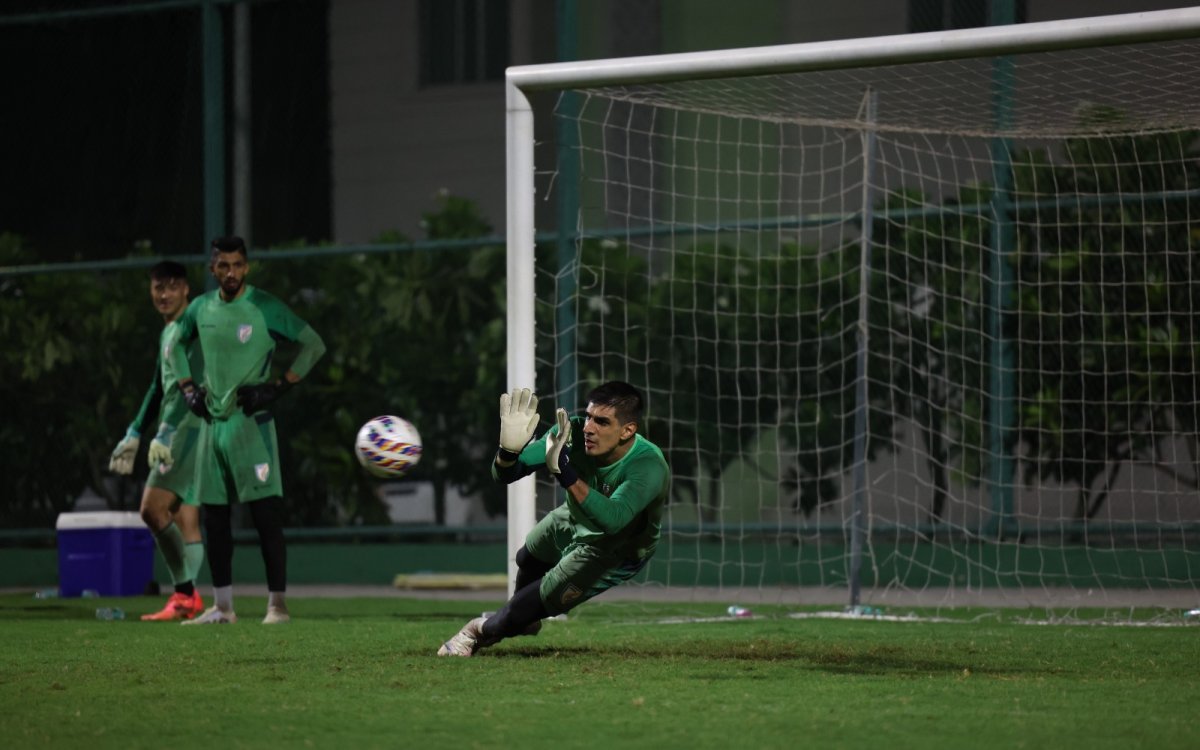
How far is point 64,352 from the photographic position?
46.2 ft

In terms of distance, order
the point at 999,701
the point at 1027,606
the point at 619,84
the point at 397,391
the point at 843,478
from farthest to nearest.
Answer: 1. the point at 397,391
2. the point at 843,478
3. the point at 1027,606
4. the point at 619,84
5. the point at 999,701

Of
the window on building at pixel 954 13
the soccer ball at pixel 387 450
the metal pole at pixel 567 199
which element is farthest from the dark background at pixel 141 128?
the soccer ball at pixel 387 450

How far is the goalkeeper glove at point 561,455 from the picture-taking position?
627cm

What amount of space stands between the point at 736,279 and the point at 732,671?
237 inches

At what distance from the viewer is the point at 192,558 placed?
→ 10195 mm

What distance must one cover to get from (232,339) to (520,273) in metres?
1.65

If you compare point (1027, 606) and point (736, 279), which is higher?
point (736, 279)

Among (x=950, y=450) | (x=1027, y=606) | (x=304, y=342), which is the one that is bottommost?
(x=1027, y=606)

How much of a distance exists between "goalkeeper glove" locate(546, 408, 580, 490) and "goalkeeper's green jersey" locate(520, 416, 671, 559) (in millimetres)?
121

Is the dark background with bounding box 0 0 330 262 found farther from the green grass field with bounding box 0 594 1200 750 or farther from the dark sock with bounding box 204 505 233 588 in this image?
the green grass field with bounding box 0 594 1200 750

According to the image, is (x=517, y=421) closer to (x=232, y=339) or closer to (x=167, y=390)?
(x=232, y=339)

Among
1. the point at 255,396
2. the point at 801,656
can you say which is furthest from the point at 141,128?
the point at 801,656

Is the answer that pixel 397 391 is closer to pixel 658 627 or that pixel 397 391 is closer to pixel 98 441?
pixel 98 441

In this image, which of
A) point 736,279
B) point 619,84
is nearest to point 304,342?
point 619,84
